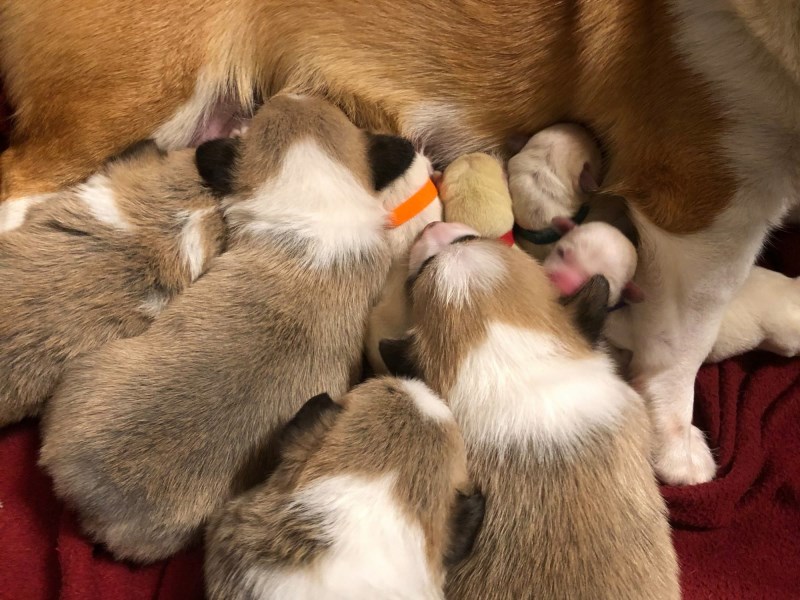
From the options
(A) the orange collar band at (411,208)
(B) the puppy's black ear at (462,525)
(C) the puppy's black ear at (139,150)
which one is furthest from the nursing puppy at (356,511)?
(C) the puppy's black ear at (139,150)

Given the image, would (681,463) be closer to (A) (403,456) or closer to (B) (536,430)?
(B) (536,430)

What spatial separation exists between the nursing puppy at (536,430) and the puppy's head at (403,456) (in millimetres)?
55

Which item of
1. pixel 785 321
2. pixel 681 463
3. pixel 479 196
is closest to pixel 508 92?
pixel 479 196

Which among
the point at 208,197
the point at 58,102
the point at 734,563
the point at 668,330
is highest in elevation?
the point at 58,102

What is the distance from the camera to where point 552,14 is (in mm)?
1520

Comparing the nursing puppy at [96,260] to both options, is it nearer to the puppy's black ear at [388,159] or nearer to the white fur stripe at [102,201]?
the white fur stripe at [102,201]

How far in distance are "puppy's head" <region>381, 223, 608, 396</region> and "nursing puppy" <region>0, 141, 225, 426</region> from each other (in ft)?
1.55

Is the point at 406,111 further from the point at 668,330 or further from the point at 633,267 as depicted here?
the point at 668,330

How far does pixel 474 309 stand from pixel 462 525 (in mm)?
354

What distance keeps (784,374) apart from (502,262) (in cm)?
82

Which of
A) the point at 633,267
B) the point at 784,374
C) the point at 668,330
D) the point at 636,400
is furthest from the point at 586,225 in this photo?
the point at 784,374

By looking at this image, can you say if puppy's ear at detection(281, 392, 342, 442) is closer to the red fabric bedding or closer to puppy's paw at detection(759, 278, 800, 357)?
the red fabric bedding

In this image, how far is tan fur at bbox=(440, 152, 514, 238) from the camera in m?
1.58

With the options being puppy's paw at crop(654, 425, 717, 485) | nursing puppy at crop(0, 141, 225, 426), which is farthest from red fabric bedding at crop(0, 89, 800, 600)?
nursing puppy at crop(0, 141, 225, 426)
